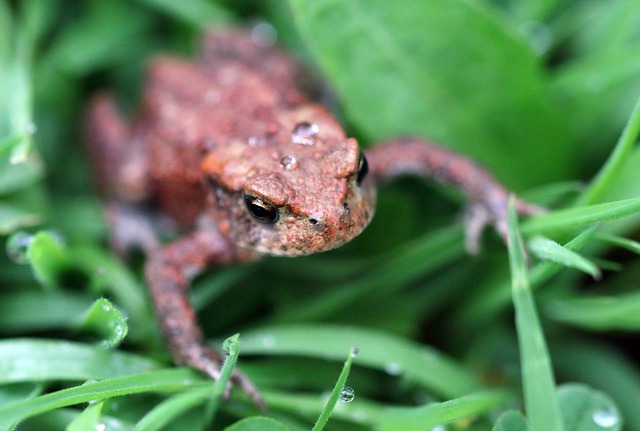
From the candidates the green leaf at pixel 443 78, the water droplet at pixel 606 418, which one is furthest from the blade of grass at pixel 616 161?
the water droplet at pixel 606 418

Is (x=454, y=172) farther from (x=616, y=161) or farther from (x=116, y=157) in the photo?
(x=116, y=157)

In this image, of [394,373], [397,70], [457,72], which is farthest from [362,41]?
[394,373]

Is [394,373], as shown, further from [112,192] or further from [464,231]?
[112,192]

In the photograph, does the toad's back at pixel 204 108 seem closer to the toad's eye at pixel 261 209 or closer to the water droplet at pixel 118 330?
the toad's eye at pixel 261 209

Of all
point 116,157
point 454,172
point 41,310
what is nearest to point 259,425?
point 41,310

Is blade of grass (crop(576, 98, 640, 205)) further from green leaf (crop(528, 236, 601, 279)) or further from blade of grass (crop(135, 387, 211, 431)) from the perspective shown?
blade of grass (crop(135, 387, 211, 431))

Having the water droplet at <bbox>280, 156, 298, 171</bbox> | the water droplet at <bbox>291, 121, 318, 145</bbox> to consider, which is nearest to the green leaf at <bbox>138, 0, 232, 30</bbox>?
the water droplet at <bbox>291, 121, 318, 145</bbox>

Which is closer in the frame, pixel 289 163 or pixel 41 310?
pixel 289 163

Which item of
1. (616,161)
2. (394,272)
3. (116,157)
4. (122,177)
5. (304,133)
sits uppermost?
(116,157)
